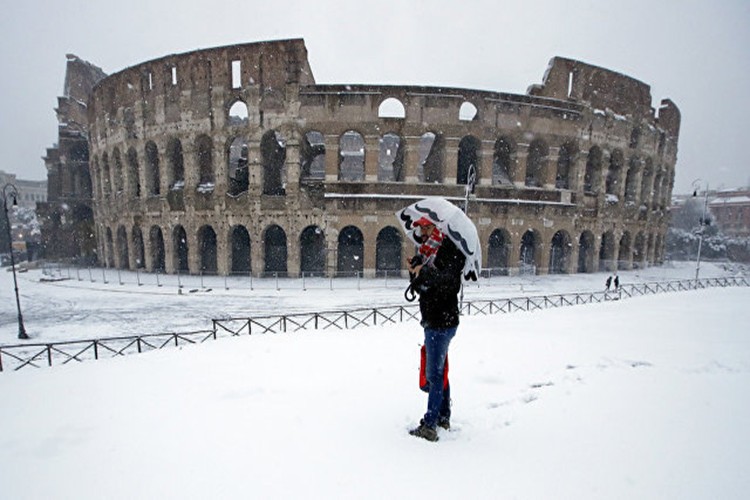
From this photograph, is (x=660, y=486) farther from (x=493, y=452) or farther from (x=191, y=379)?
(x=191, y=379)

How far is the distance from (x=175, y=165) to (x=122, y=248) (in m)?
9.03

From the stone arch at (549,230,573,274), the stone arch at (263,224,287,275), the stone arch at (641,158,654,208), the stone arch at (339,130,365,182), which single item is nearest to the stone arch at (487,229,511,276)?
the stone arch at (549,230,573,274)

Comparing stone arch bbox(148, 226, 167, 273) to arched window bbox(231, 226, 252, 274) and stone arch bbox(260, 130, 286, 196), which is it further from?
stone arch bbox(260, 130, 286, 196)

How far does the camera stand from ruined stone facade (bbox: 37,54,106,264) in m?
32.6

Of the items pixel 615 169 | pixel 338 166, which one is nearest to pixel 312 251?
pixel 338 166

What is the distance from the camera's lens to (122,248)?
27.9m

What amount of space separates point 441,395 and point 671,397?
2.97 metres

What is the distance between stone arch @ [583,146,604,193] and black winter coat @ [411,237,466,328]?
27102 mm

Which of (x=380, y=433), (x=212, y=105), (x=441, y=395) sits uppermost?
(x=212, y=105)

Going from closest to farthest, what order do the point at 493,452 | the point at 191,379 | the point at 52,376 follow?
the point at 493,452 < the point at 191,379 < the point at 52,376

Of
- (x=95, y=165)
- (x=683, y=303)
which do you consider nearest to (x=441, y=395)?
(x=683, y=303)

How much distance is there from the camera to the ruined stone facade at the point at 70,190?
32.6m

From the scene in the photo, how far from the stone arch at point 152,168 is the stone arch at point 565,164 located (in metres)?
29.9

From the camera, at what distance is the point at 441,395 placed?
3.29 metres
